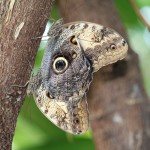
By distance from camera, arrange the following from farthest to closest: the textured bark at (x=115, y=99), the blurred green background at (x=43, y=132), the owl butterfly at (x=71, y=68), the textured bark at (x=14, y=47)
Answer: the blurred green background at (x=43, y=132), the textured bark at (x=115, y=99), the owl butterfly at (x=71, y=68), the textured bark at (x=14, y=47)

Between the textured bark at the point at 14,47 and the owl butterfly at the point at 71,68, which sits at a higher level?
the textured bark at the point at 14,47

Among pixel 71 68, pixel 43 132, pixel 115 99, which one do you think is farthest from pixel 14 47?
pixel 43 132

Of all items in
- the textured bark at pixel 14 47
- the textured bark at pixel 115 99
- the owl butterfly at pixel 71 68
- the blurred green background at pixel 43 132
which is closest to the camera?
the textured bark at pixel 14 47

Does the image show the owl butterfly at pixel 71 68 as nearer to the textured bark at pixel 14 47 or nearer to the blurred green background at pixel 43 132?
the textured bark at pixel 14 47

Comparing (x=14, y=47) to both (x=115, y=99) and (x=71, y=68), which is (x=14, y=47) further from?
(x=115, y=99)

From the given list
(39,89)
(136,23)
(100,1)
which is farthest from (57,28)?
(136,23)

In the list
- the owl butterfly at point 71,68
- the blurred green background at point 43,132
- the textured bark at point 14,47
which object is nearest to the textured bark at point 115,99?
the blurred green background at point 43,132
